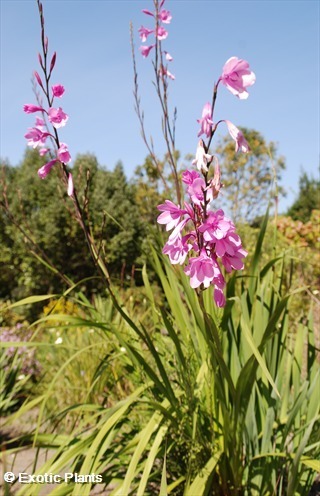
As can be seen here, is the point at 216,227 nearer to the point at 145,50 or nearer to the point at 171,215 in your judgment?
the point at 171,215

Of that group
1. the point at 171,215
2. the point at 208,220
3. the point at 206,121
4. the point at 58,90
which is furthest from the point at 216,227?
the point at 58,90

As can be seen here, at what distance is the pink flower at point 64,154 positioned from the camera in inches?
48.2

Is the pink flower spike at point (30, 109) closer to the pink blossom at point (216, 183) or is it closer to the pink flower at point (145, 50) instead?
the pink blossom at point (216, 183)

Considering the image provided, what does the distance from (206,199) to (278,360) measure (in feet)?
3.73

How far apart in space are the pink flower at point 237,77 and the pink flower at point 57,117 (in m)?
0.43

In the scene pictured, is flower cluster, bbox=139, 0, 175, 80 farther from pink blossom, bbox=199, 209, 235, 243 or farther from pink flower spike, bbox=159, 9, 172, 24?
pink blossom, bbox=199, 209, 235, 243

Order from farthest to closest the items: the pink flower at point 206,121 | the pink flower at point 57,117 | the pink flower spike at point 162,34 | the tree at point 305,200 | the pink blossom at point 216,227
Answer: the tree at point 305,200
the pink flower spike at point 162,34
the pink flower at point 57,117
the pink flower at point 206,121
the pink blossom at point 216,227

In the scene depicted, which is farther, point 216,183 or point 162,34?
point 162,34

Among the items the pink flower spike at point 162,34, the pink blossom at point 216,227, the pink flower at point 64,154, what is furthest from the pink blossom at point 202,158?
the pink flower spike at point 162,34

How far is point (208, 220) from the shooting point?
986 millimetres

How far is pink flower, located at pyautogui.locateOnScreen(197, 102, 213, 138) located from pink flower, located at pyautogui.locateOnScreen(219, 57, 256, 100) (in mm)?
67

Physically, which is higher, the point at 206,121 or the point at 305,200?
the point at 305,200

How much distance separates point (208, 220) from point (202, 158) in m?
0.14

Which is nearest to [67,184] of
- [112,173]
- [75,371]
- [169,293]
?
[169,293]
